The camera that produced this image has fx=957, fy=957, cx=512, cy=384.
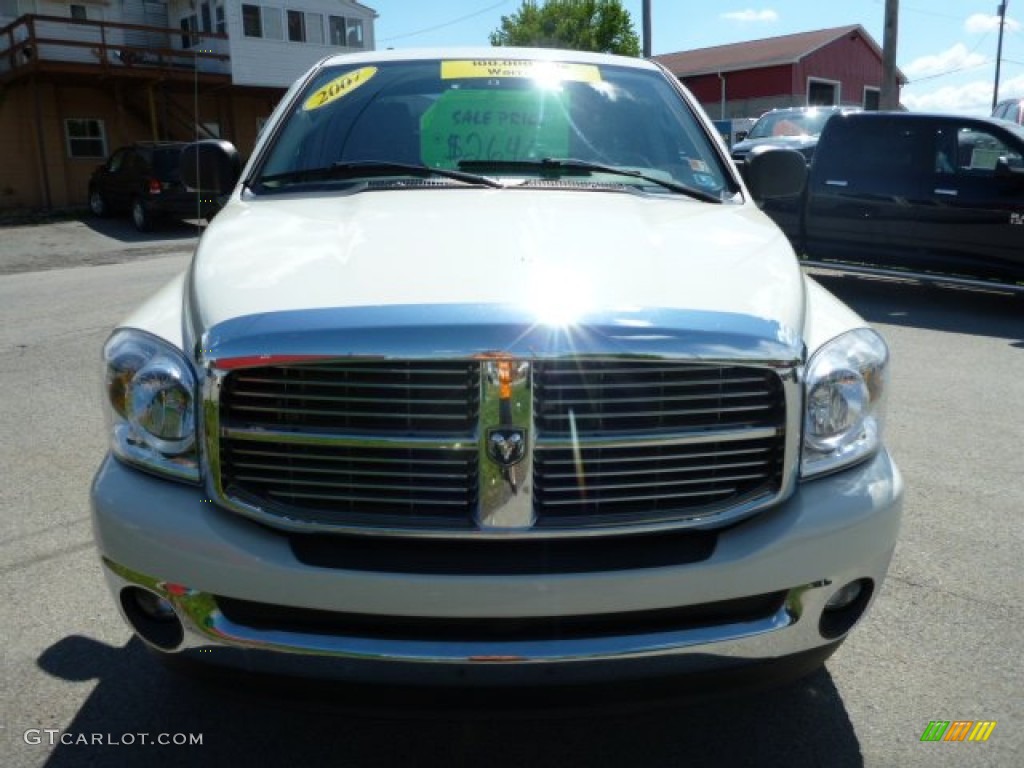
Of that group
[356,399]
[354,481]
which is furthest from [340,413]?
[354,481]

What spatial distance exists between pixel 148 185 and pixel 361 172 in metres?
16.1

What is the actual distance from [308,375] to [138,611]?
2.34 feet

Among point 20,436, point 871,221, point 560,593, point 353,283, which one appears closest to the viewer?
point 560,593

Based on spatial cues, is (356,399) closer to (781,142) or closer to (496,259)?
(496,259)

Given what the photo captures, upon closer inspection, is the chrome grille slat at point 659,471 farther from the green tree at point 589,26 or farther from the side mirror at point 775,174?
the green tree at point 589,26

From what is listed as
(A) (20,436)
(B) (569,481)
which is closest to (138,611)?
(B) (569,481)

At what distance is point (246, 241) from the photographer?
2.62 metres

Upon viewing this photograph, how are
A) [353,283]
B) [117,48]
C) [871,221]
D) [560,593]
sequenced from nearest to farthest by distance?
1. [560,593]
2. [353,283]
3. [871,221]
4. [117,48]

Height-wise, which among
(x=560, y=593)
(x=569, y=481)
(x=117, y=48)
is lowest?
(x=560, y=593)

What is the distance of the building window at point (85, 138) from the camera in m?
26.8

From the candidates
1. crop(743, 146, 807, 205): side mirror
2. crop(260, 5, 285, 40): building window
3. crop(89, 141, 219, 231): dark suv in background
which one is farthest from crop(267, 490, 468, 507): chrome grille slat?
crop(260, 5, 285, 40): building window

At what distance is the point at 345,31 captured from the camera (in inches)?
1204

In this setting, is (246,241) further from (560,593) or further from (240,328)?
(560,593)

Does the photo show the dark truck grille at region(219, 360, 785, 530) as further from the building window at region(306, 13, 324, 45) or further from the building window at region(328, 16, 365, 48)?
the building window at region(328, 16, 365, 48)
